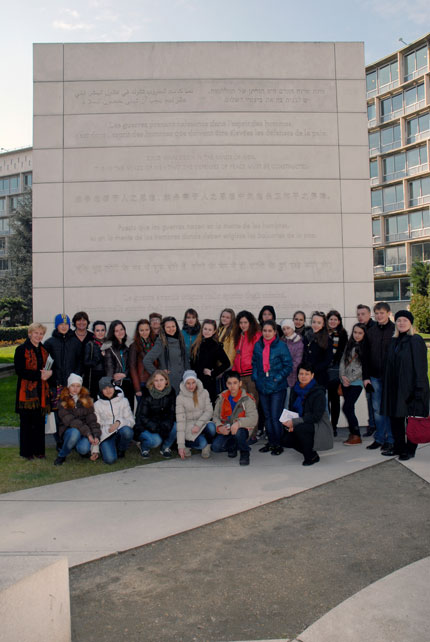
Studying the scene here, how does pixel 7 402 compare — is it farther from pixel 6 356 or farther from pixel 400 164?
pixel 400 164

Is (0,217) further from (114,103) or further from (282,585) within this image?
(282,585)

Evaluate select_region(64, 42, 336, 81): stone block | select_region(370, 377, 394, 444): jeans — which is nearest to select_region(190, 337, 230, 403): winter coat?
select_region(370, 377, 394, 444): jeans

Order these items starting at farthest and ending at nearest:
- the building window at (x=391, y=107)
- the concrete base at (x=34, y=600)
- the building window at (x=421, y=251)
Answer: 1. the building window at (x=391, y=107)
2. the building window at (x=421, y=251)
3. the concrete base at (x=34, y=600)

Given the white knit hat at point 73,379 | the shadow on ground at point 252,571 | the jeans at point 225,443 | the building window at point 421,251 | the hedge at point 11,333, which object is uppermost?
the building window at point 421,251

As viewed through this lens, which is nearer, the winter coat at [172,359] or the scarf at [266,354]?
the scarf at [266,354]

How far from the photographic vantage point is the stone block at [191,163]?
9375 millimetres

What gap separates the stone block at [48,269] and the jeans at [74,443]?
3.23 m

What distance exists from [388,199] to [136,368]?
44048mm

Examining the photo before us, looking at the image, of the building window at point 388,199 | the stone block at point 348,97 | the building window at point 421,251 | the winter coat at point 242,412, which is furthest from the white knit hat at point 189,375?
the building window at point 388,199

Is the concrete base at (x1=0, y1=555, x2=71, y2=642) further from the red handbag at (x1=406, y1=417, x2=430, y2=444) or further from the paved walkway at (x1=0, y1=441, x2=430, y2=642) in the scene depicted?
the red handbag at (x1=406, y1=417, x2=430, y2=444)

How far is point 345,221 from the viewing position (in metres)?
9.47

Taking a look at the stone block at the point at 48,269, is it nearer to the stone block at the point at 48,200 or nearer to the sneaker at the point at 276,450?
the stone block at the point at 48,200

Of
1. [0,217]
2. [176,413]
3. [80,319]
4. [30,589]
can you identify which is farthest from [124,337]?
[0,217]

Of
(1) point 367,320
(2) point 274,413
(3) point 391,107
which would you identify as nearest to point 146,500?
(2) point 274,413
